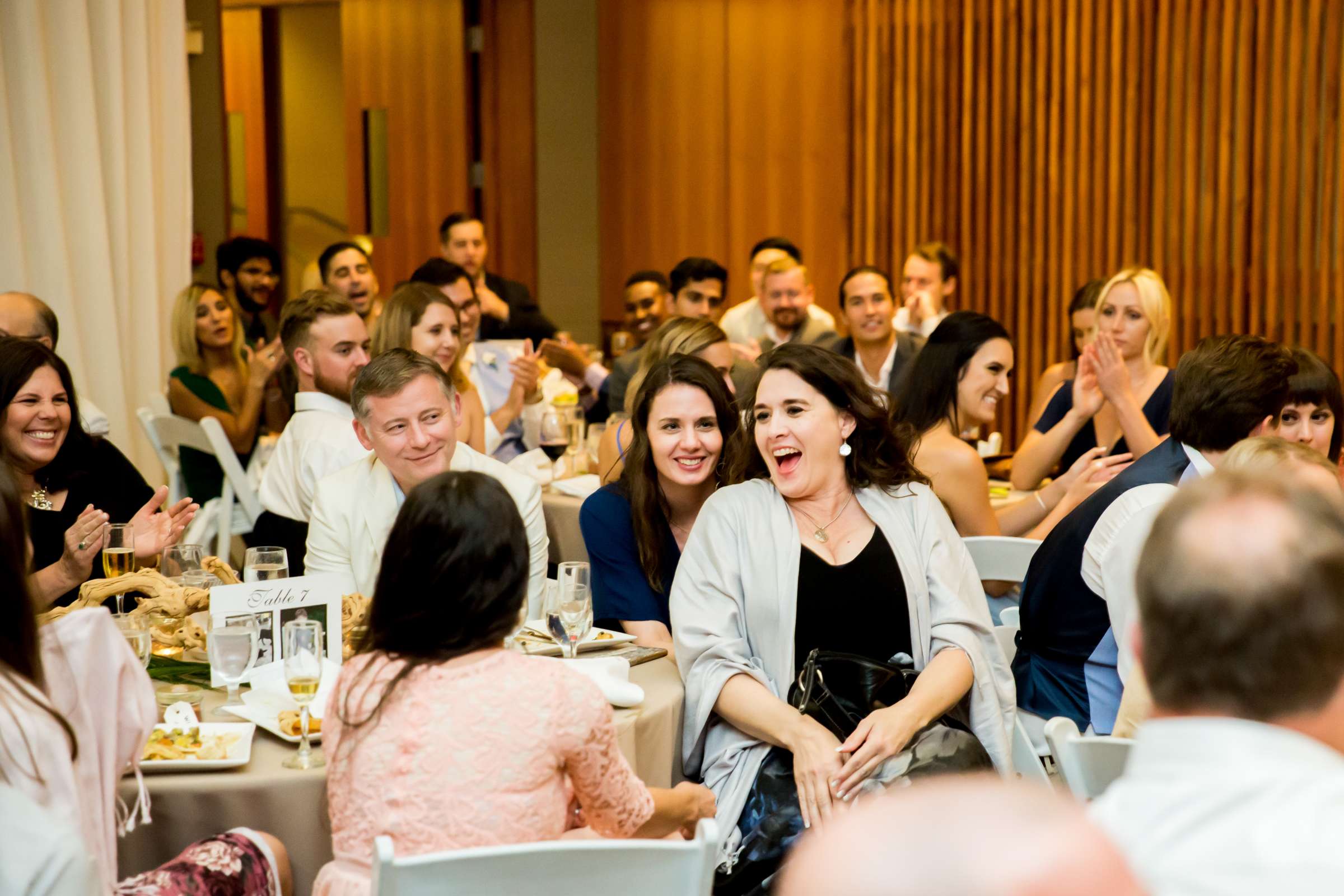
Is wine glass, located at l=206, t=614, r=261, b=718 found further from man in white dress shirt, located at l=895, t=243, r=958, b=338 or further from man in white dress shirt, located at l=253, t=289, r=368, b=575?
man in white dress shirt, located at l=895, t=243, r=958, b=338

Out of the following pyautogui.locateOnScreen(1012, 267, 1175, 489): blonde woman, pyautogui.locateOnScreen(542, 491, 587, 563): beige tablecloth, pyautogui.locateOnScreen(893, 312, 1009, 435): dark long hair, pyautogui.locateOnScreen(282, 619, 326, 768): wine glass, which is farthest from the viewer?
pyautogui.locateOnScreen(542, 491, 587, 563): beige tablecloth

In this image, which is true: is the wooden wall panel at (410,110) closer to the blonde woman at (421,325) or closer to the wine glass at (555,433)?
the wine glass at (555,433)

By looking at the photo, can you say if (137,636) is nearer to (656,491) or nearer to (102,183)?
(656,491)

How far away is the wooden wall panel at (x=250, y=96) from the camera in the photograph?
1139 cm

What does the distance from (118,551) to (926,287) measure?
18.2 feet

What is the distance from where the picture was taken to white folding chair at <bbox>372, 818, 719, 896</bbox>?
1.78m

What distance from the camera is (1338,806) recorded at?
1128 millimetres

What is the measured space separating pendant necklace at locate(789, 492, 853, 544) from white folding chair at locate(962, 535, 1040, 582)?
2.24ft

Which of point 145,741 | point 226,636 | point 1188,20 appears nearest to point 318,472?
point 226,636

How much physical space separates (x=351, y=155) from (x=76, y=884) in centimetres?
923

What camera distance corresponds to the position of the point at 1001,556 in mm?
3783

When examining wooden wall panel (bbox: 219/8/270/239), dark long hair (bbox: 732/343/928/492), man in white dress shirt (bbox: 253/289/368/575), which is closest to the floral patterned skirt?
dark long hair (bbox: 732/343/928/492)

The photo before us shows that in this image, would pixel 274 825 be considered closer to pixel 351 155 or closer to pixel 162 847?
pixel 162 847

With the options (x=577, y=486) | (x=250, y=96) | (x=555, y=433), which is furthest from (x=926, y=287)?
(x=250, y=96)
